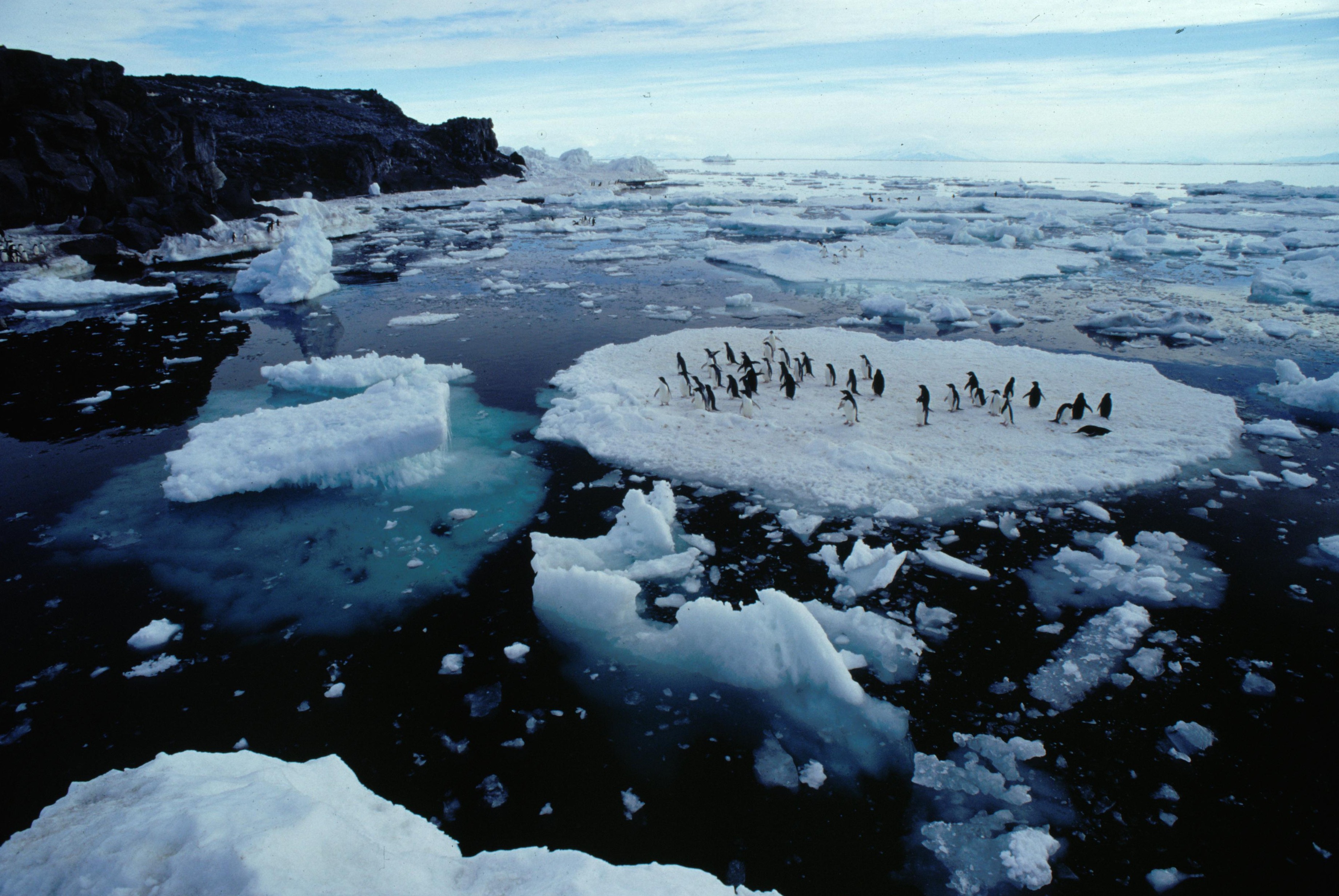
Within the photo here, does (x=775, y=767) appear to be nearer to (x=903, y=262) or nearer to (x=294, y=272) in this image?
(x=294, y=272)

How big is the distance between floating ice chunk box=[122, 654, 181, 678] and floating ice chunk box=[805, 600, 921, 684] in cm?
460

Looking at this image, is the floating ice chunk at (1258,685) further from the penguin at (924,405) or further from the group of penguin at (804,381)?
the penguin at (924,405)

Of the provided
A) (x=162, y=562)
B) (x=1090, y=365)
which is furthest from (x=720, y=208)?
(x=162, y=562)

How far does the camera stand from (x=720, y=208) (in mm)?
40312

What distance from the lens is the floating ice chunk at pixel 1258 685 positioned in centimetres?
430

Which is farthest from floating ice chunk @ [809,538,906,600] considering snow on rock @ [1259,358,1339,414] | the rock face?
the rock face

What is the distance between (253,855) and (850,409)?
24.0ft

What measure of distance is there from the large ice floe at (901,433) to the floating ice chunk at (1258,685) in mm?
2543

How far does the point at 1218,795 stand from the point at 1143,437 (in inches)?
216

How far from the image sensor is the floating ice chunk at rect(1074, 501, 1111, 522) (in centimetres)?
627

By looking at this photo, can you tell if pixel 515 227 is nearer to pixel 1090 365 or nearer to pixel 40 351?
pixel 40 351

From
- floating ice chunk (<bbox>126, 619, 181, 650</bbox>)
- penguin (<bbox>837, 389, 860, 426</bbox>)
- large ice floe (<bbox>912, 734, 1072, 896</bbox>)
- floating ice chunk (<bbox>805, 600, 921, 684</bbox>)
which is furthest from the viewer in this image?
penguin (<bbox>837, 389, 860, 426</bbox>)

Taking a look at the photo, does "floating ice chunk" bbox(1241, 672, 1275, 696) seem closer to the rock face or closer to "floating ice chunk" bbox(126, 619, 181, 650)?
"floating ice chunk" bbox(126, 619, 181, 650)

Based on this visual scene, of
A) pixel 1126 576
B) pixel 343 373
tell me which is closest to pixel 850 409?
pixel 1126 576
